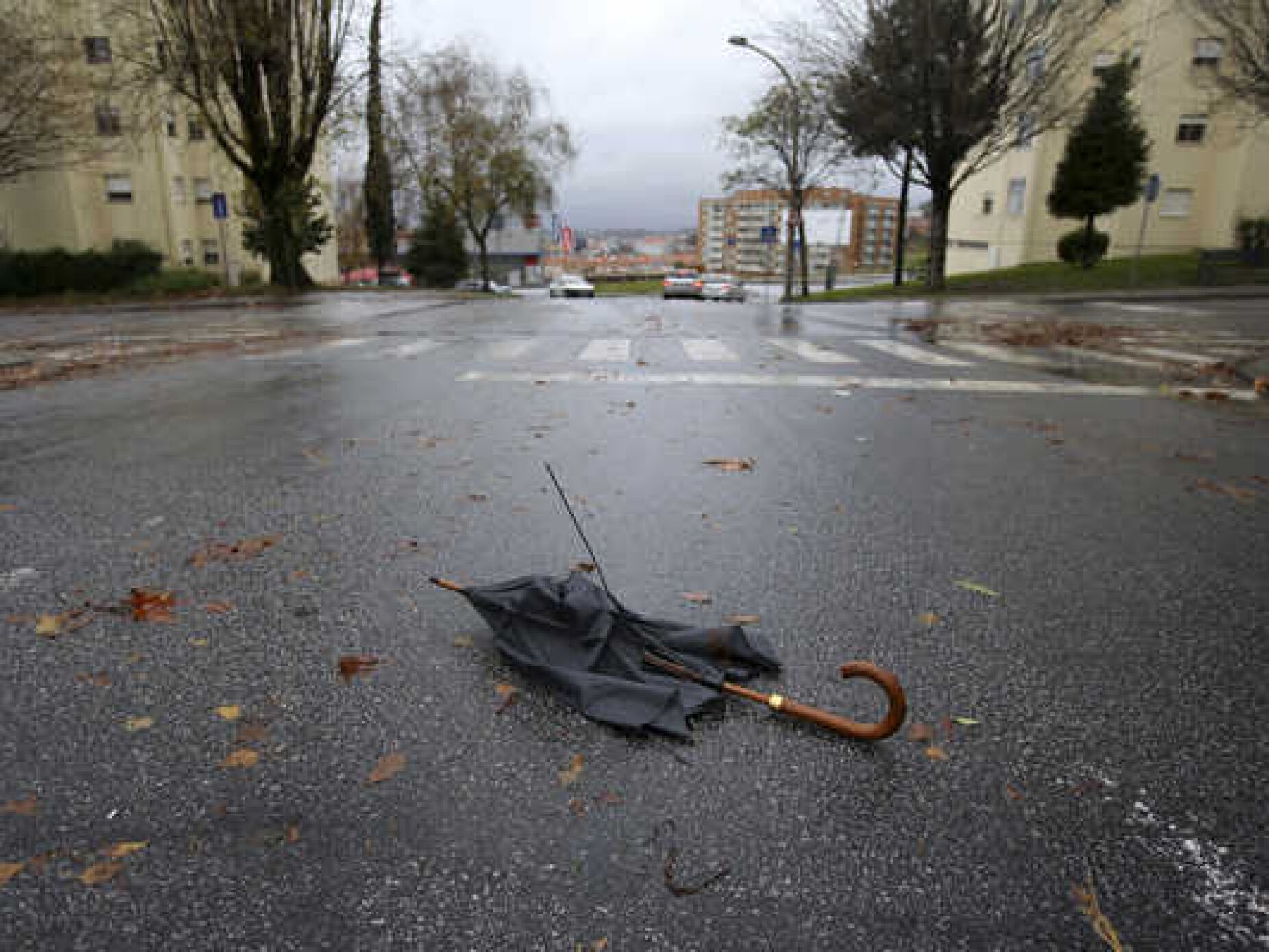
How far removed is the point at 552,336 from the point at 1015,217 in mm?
34362

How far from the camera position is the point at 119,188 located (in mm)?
38719

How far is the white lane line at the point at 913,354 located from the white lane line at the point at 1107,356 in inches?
76.4

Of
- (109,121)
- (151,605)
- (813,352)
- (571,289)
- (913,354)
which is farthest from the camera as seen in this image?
(571,289)

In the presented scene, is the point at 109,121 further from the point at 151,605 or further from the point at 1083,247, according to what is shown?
the point at 151,605

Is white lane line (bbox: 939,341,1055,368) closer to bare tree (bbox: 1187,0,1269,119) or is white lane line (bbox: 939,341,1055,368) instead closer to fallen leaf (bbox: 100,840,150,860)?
fallen leaf (bbox: 100,840,150,860)

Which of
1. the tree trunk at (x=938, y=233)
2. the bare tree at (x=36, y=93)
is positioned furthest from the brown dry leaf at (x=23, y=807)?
the bare tree at (x=36, y=93)

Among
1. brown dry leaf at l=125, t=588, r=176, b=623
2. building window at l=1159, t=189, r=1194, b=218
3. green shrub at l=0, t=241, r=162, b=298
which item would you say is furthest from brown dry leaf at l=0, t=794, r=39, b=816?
building window at l=1159, t=189, r=1194, b=218

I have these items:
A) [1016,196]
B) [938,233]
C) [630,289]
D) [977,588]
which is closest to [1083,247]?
[938,233]

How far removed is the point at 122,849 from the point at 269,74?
28.7 m

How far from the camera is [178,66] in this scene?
22922mm

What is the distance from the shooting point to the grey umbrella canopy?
92.4 inches

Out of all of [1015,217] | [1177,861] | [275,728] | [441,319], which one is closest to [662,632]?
[275,728]

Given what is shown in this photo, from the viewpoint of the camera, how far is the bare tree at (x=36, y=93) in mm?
23422

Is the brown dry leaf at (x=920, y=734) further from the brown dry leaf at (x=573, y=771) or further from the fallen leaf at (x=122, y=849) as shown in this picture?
the fallen leaf at (x=122, y=849)
